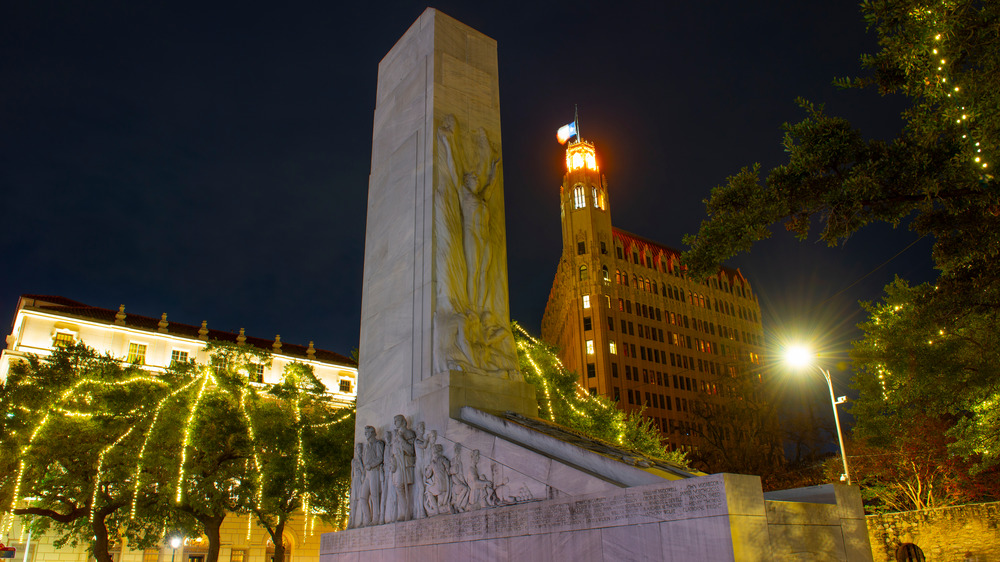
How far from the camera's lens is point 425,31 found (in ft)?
55.4

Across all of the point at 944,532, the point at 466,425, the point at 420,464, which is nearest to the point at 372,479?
the point at 420,464

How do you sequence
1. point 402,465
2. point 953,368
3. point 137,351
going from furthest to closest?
point 137,351 < point 953,368 < point 402,465

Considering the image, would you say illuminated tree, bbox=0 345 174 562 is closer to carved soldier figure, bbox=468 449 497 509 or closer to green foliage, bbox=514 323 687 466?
green foliage, bbox=514 323 687 466

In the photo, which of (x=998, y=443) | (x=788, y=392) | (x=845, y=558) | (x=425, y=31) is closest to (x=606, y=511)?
(x=845, y=558)

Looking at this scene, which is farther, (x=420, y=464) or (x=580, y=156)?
(x=580, y=156)

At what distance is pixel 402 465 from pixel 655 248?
3691 inches

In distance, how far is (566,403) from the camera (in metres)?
30.2

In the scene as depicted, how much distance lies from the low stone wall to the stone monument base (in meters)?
18.8

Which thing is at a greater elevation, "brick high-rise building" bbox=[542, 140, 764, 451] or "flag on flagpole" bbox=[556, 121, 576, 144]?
"flag on flagpole" bbox=[556, 121, 576, 144]

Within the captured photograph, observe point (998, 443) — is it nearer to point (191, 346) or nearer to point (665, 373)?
point (191, 346)

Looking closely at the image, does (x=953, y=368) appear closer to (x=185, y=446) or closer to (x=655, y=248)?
(x=185, y=446)

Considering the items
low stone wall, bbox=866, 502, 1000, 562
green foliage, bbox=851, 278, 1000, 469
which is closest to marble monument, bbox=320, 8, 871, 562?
green foliage, bbox=851, 278, 1000, 469

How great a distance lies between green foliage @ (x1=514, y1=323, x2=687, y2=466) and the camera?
95.1ft

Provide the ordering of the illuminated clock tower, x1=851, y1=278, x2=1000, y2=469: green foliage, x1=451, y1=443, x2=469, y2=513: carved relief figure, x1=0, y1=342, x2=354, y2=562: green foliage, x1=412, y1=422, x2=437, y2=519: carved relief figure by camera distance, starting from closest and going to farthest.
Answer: x1=451, y1=443, x2=469, y2=513: carved relief figure, x1=412, y1=422, x2=437, y2=519: carved relief figure, x1=851, y1=278, x2=1000, y2=469: green foliage, x1=0, y1=342, x2=354, y2=562: green foliage, the illuminated clock tower
